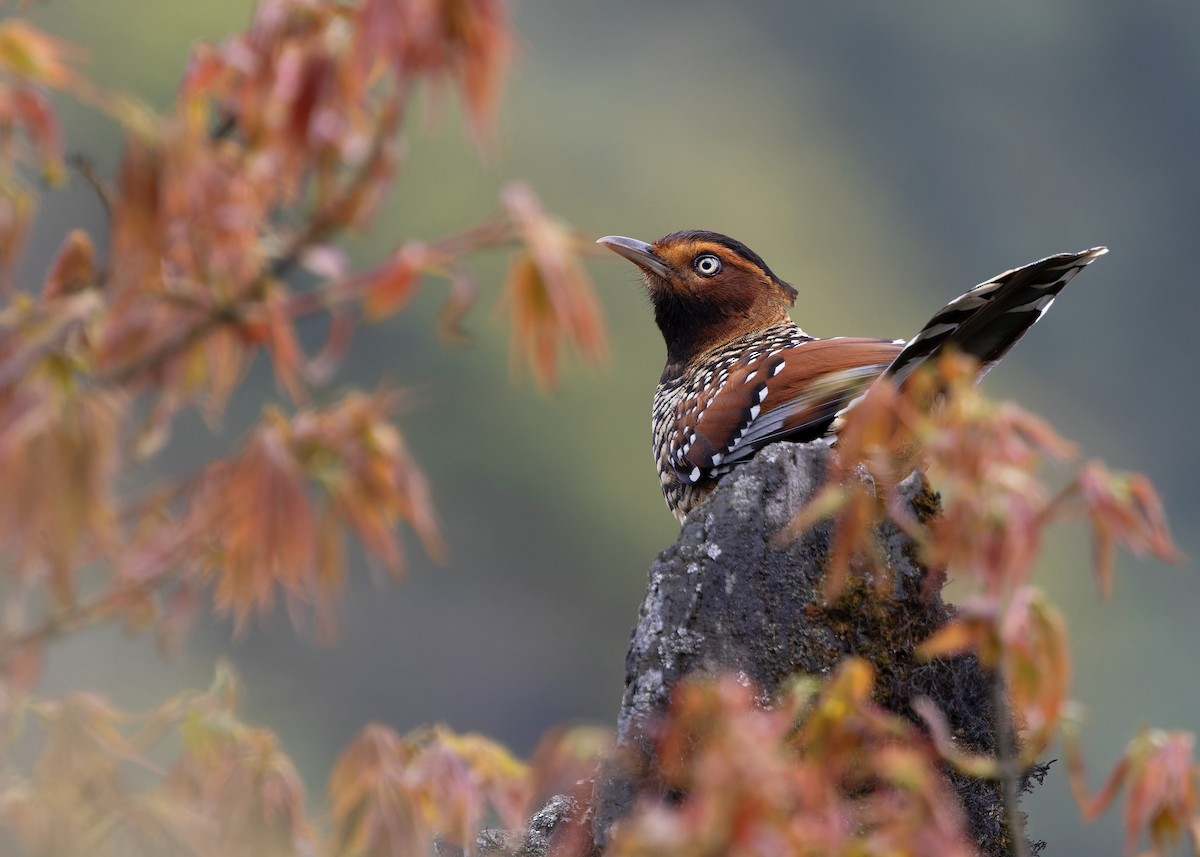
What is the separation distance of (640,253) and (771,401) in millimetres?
1105

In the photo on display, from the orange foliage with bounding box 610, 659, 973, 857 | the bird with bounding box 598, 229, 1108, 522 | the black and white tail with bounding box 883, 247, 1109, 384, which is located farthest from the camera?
the bird with bounding box 598, 229, 1108, 522

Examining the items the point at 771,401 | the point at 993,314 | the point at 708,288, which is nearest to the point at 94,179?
the point at 993,314

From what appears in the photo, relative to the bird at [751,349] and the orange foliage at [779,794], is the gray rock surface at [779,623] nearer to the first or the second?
the bird at [751,349]

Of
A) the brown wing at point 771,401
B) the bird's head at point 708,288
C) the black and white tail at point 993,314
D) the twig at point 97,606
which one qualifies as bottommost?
the twig at point 97,606

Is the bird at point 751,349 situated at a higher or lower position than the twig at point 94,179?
higher

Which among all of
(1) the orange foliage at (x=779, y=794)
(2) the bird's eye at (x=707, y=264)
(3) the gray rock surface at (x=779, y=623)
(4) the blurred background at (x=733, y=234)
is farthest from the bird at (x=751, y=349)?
(4) the blurred background at (x=733, y=234)

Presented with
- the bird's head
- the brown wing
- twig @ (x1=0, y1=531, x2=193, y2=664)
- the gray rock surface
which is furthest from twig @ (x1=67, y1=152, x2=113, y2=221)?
the bird's head

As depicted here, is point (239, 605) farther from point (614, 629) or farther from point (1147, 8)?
point (1147, 8)

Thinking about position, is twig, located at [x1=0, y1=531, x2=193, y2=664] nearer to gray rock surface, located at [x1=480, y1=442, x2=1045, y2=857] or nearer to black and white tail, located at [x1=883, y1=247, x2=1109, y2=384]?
gray rock surface, located at [x1=480, y1=442, x2=1045, y2=857]

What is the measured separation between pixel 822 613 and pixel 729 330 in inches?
96.8

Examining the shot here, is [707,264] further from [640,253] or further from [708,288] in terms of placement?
[640,253]

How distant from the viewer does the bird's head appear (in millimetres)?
6562

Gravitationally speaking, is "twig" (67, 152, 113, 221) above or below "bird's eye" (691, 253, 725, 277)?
below

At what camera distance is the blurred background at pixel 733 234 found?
116ft
